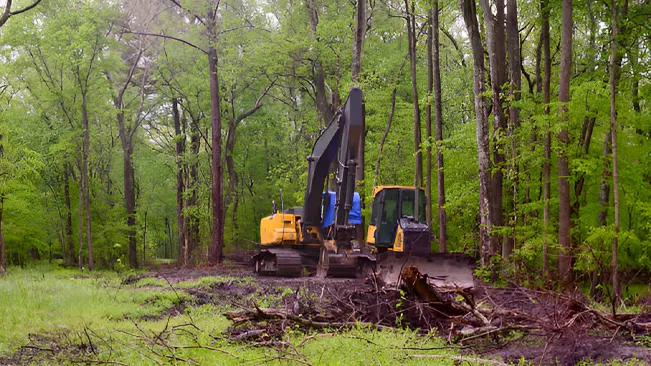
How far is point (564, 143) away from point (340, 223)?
578cm

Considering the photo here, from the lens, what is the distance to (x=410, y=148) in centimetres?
2883

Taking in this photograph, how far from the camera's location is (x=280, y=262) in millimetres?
18312

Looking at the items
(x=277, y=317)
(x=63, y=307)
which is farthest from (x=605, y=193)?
(x=63, y=307)

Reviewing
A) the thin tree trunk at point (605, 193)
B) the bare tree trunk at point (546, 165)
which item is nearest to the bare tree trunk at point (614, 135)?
the bare tree trunk at point (546, 165)

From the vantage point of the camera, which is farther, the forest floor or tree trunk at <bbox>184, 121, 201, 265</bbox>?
tree trunk at <bbox>184, 121, 201, 265</bbox>

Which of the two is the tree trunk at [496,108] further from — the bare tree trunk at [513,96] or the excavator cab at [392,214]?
the excavator cab at [392,214]

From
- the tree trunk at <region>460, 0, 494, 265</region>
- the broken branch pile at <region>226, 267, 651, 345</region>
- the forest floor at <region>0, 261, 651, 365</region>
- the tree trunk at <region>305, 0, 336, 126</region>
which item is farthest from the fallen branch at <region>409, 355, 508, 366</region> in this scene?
the tree trunk at <region>305, 0, 336, 126</region>

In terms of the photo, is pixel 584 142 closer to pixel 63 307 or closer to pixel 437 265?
pixel 437 265

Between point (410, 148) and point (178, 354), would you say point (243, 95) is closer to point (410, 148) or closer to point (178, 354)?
point (410, 148)

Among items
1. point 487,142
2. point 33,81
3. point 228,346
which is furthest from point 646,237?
point 33,81

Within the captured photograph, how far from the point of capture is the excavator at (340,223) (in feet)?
48.6

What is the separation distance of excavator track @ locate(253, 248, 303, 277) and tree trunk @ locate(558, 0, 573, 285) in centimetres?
782

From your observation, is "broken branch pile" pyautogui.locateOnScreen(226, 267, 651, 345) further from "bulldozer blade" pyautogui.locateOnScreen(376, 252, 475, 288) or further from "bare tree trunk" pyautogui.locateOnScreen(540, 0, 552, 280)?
"bare tree trunk" pyautogui.locateOnScreen(540, 0, 552, 280)

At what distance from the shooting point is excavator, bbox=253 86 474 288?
584 inches
